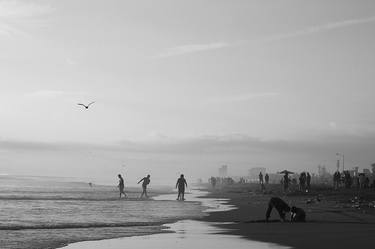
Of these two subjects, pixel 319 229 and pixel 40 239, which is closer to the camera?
pixel 40 239

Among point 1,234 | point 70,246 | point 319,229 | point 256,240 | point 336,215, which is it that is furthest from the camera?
point 336,215

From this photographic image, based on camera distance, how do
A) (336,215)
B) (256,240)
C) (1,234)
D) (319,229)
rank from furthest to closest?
(336,215) < (319,229) < (1,234) < (256,240)

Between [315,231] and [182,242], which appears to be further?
[315,231]

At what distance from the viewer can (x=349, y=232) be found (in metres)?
15.1

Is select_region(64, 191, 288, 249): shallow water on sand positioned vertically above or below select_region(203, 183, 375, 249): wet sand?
below

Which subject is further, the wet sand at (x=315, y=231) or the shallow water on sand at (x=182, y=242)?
the wet sand at (x=315, y=231)

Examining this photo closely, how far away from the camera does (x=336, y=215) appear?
21.2 m

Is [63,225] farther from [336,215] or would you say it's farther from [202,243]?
[336,215]

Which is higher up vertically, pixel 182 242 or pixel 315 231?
pixel 315 231

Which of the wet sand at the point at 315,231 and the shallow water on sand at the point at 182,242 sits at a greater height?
the wet sand at the point at 315,231

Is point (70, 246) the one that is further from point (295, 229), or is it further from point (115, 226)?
point (295, 229)

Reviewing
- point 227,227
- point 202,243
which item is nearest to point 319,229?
point 227,227

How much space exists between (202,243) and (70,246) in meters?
3.04

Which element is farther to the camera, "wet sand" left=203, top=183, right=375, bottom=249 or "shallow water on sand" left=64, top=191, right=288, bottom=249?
"wet sand" left=203, top=183, right=375, bottom=249
